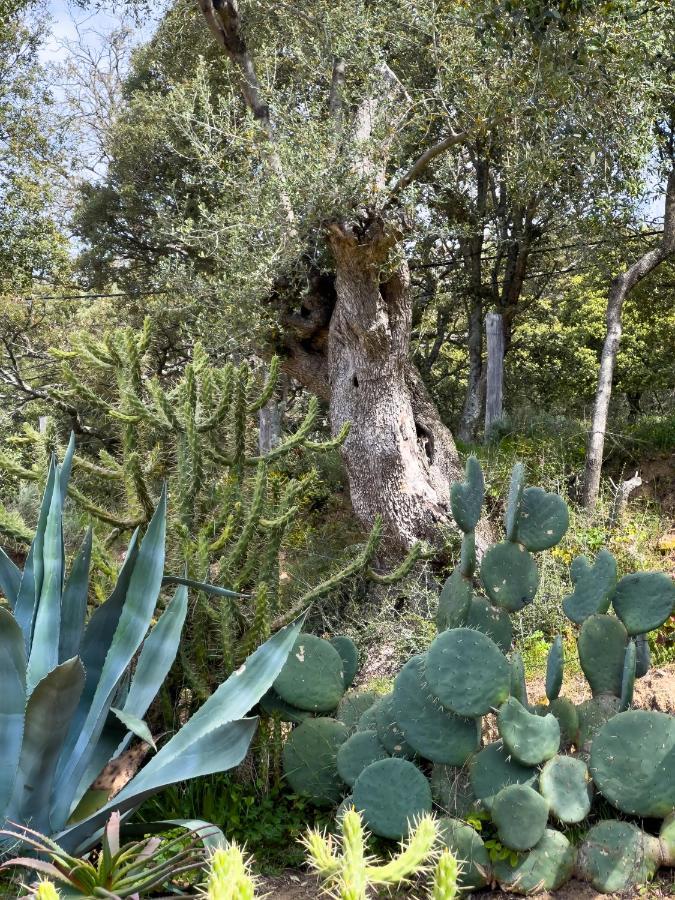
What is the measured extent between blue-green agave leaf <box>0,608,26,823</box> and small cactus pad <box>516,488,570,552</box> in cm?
224

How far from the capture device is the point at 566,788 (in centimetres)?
310

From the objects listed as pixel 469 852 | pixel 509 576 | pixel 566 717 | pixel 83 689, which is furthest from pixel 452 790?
pixel 83 689

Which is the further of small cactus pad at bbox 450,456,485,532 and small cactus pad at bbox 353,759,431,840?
small cactus pad at bbox 450,456,485,532

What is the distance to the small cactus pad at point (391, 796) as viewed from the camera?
10.2 feet

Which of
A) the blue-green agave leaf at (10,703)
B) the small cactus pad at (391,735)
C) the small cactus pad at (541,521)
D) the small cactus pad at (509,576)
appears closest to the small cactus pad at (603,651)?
the small cactus pad at (509,576)

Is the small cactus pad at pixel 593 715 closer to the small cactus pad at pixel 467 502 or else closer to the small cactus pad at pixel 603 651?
the small cactus pad at pixel 603 651

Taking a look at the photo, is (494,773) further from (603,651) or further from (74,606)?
(74,606)

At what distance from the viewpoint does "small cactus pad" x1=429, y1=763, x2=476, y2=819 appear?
3275 mm

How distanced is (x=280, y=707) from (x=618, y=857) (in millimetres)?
1543

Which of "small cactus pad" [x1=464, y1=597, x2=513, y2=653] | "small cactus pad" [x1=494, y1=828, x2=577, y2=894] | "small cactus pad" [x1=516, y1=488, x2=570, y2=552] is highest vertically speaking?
"small cactus pad" [x1=516, y1=488, x2=570, y2=552]

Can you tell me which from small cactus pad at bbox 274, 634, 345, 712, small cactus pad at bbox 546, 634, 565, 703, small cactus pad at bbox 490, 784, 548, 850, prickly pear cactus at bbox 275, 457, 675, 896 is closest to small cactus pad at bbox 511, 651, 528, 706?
prickly pear cactus at bbox 275, 457, 675, 896

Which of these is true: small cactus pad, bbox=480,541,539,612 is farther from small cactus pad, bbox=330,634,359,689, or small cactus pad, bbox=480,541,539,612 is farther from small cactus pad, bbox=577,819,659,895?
small cactus pad, bbox=577,819,659,895

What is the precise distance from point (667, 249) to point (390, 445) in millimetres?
3353

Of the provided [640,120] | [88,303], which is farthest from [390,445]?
[88,303]
